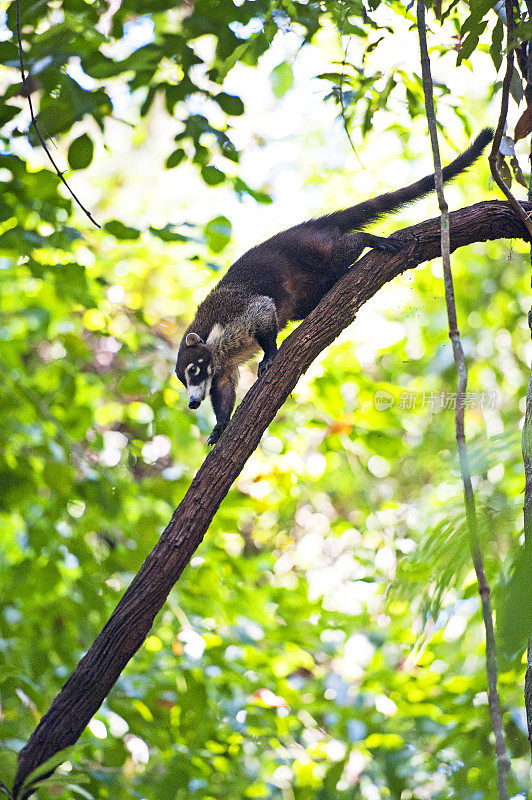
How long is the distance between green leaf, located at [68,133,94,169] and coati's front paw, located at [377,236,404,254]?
122 centimetres

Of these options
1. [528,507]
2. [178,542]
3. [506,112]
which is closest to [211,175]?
[506,112]

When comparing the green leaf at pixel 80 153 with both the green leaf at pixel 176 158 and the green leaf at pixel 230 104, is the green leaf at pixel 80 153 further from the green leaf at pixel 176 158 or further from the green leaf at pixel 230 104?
the green leaf at pixel 230 104

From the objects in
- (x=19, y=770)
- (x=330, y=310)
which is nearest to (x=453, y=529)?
(x=330, y=310)

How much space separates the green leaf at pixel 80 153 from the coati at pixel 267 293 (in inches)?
35.2

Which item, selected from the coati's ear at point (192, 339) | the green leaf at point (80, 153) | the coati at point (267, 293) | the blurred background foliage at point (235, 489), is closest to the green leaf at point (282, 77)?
the blurred background foliage at point (235, 489)

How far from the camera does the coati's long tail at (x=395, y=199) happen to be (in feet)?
9.89

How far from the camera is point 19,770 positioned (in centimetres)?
233

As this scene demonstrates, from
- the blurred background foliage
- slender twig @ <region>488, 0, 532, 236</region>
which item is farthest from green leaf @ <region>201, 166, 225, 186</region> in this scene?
slender twig @ <region>488, 0, 532, 236</region>

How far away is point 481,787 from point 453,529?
1671mm

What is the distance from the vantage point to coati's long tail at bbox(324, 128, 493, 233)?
9.89 ft

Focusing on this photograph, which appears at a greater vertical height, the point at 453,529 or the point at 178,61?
the point at 178,61

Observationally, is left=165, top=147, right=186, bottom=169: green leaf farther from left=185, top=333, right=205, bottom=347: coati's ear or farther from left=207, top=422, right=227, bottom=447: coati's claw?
left=207, top=422, right=227, bottom=447: coati's claw

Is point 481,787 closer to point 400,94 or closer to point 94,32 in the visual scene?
point 400,94

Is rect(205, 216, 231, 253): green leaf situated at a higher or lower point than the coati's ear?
higher
